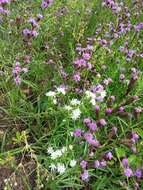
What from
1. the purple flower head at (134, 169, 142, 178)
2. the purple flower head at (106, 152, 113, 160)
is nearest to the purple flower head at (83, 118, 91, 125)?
the purple flower head at (106, 152, 113, 160)

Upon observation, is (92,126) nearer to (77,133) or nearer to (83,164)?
(77,133)

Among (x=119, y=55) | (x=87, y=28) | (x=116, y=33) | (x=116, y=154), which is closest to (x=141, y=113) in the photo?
(x=116, y=154)

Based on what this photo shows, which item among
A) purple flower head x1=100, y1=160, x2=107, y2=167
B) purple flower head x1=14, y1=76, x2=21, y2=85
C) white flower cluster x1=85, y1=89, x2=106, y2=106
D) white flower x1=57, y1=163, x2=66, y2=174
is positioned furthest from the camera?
purple flower head x1=14, y1=76, x2=21, y2=85

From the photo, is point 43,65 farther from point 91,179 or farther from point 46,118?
point 91,179

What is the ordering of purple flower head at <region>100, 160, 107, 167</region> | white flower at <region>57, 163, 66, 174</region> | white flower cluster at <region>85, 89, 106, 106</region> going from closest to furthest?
1. white flower at <region>57, 163, 66, 174</region>
2. purple flower head at <region>100, 160, 107, 167</region>
3. white flower cluster at <region>85, 89, 106, 106</region>

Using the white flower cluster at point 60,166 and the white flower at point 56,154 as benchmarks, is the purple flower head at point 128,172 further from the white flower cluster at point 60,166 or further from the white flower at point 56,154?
the white flower at point 56,154

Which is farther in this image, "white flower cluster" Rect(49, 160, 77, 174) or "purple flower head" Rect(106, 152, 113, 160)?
"purple flower head" Rect(106, 152, 113, 160)

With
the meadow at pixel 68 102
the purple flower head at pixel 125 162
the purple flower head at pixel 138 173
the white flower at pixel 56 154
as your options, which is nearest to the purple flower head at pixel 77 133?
the meadow at pixel 68 102

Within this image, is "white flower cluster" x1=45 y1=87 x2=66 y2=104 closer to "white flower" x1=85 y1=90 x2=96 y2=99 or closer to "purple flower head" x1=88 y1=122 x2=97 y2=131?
"white flower" x1=85 y1=90 x2=96 y2=99

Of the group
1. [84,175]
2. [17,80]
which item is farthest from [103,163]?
[17,80]
